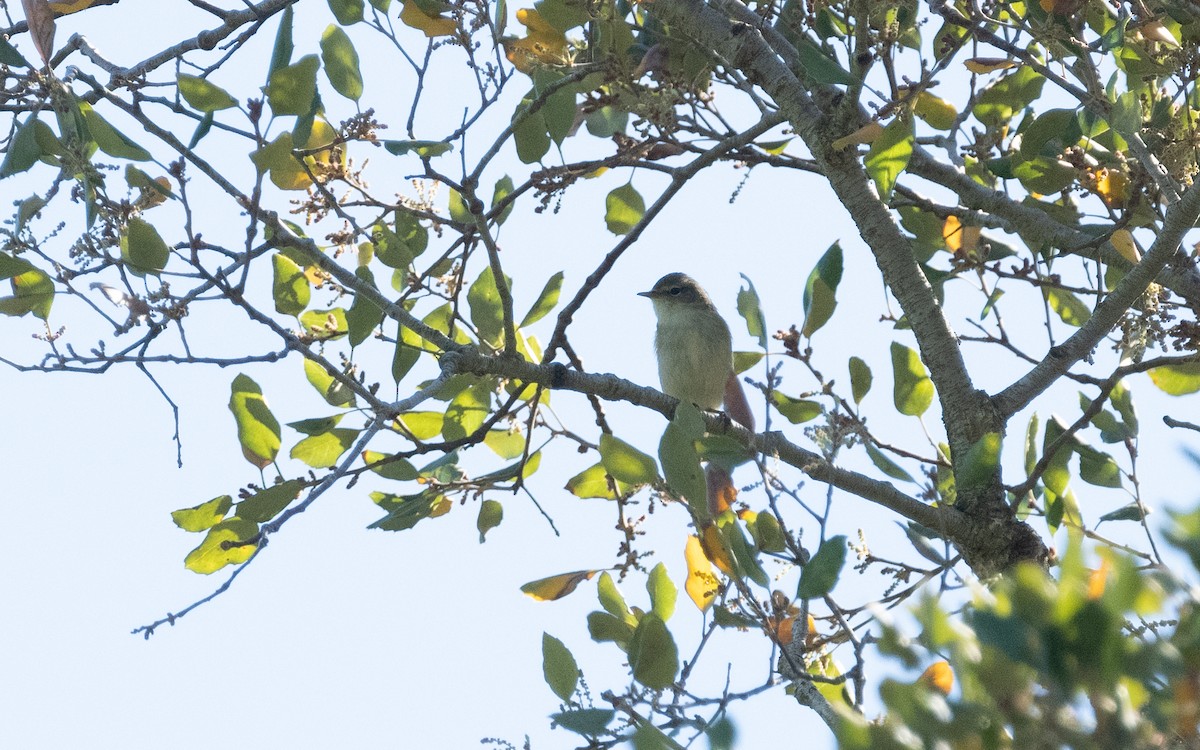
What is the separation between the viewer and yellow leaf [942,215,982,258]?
360 centimetres

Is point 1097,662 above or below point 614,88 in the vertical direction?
below

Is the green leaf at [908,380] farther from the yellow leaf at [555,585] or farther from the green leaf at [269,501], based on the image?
the green leaf at [269,501]

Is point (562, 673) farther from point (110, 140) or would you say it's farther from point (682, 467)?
point (110, 140)

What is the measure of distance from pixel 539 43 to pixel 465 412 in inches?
42.8

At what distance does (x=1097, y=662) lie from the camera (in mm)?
865

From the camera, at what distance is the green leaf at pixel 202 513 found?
3.14m

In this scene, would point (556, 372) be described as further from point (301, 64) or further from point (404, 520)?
point (301, 64)

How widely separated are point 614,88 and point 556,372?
2.55ft

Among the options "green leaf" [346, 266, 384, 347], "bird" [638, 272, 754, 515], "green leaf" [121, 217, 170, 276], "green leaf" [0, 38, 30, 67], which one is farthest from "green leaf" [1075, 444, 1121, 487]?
"bird" [638, 272, 754, 515]

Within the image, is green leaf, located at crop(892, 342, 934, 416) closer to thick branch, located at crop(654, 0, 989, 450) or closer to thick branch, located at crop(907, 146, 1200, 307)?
thick branch, located at crop(654, 0, 989, 450)

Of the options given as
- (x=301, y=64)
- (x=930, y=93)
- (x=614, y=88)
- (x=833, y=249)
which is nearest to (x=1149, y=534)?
(x=833, y=249)

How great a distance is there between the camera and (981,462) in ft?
9.38

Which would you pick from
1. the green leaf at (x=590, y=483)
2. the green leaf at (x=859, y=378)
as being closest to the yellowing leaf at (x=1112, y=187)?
the green leaf at (x=859, y=378)

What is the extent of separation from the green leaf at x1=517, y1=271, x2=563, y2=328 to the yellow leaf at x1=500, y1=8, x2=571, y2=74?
0.65 m
